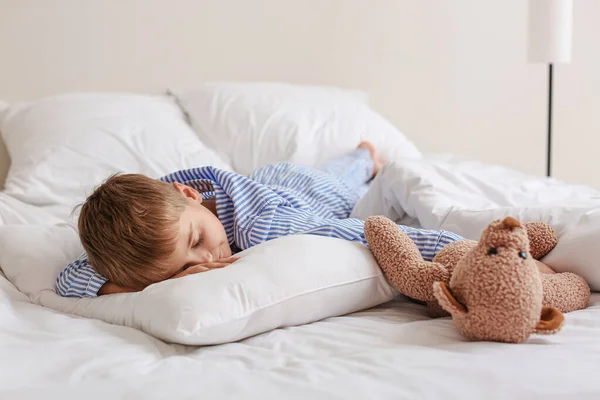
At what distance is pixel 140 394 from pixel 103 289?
441 mm

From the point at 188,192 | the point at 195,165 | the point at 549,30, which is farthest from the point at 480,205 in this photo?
the point at 549,30

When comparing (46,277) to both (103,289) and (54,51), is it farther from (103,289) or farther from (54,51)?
(54,51)

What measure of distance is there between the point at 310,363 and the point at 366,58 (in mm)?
1914

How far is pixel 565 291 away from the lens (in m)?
1.01

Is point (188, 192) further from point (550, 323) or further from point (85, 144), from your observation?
point (550, 323)

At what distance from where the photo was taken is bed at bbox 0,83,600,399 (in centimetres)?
75

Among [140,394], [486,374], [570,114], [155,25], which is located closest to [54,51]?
[155,25]

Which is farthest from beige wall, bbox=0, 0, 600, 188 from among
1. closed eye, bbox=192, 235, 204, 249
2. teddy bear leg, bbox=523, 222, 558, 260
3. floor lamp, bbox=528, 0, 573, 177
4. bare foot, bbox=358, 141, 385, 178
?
teddy bear leg, bbox=523, 222, 558, 260

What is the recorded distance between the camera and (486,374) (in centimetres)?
74

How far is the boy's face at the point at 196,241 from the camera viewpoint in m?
1.10

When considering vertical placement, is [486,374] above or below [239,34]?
below

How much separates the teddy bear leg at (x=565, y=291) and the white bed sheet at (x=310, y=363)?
3 centimetres

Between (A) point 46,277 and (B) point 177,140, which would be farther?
(B) point 177,140

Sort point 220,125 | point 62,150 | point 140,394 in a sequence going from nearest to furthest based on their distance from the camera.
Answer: point 140,394
point 62,150
point 220,125
